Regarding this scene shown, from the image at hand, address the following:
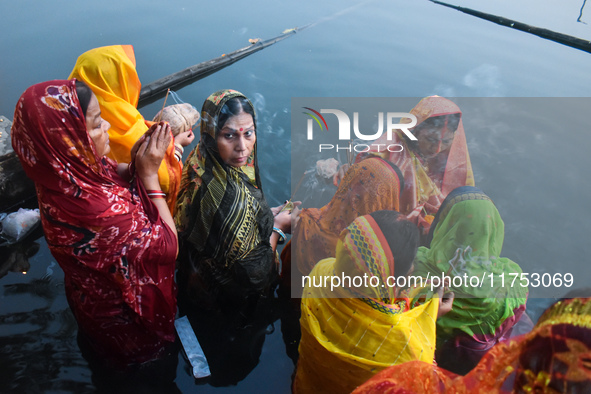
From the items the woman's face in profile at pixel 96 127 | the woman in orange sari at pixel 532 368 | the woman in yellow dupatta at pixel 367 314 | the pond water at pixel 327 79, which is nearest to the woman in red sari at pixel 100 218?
the woman's face in profile at pixel 96 127

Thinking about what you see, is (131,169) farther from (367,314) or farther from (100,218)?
→ (367,314)

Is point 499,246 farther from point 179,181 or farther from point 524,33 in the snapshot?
point 524,33

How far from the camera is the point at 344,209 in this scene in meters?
2.04

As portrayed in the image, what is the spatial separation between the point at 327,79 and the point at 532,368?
11.3 ft

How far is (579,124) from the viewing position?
3379mm

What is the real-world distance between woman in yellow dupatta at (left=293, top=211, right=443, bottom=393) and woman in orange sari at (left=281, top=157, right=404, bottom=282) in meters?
0.51

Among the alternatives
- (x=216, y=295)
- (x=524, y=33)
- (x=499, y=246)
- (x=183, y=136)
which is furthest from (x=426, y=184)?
(x=524, y=33)

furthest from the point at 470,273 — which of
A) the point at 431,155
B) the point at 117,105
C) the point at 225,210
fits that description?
the point at 117,105

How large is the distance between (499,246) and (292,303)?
3.56 feet

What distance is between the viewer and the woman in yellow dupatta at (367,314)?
4.33 feet

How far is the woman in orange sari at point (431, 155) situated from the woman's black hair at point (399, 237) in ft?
2.55

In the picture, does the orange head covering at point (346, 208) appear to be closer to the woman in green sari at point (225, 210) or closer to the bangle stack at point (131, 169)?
the woman in green sari at point (225, 210)

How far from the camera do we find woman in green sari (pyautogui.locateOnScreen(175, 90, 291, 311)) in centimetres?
183

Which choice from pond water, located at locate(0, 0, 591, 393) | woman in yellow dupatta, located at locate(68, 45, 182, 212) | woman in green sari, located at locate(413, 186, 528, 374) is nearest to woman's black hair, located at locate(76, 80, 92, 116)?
woman in yellow dupatta, located at locate(68, 45, 182, 212)
